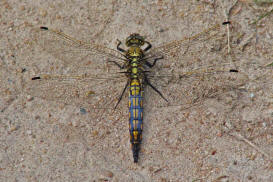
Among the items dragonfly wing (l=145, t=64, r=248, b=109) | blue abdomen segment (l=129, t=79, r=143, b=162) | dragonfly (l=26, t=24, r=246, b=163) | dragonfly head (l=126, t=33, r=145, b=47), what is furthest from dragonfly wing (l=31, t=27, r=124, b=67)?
dragonfly wing (l=145, t=64, r=248, b=109)

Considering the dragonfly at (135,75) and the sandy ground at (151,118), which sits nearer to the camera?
the dragonfly at (135,75)

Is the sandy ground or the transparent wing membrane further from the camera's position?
the sandy ground

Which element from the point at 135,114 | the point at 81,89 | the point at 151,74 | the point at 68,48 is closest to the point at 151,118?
the point at 135,114

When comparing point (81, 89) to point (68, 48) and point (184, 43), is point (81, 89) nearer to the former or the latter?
point (68, 48)

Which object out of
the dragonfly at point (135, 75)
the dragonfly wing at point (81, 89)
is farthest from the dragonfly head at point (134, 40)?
the dragonfly wing at point (81, 89)

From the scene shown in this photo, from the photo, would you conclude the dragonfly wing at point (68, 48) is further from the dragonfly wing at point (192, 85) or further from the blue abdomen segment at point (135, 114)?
the dragonfly wing at point (192, 85)

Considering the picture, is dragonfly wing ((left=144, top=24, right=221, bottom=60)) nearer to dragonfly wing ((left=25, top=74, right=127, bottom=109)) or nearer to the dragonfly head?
the dragonfly head

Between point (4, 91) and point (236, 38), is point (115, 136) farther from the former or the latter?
point (236, 38)
